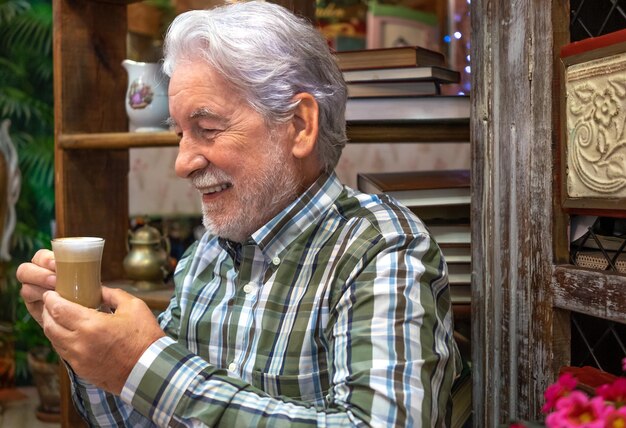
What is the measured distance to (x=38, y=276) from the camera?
141 centimetres

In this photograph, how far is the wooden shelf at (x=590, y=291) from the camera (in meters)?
1.09

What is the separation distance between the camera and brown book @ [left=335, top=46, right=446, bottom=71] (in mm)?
1678

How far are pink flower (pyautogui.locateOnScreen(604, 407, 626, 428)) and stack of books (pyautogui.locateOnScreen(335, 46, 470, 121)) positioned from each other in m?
0.98

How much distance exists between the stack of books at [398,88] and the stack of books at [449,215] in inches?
6.6

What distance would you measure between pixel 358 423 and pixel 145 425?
59 centimetres

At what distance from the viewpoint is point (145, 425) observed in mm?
1543

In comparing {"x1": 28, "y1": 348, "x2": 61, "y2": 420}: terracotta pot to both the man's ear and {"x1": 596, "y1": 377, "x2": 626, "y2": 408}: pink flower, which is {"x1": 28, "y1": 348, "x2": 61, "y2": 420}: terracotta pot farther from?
{"x1": 596, "y1": 377, "x2": 626, "y2": 408}: pink flower

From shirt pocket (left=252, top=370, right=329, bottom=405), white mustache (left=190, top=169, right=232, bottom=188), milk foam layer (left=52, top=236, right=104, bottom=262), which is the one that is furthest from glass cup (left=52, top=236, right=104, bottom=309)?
shirt pocket (left=252, top=370, right=329, bottom=405)

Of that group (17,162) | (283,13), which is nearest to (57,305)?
(283,13)

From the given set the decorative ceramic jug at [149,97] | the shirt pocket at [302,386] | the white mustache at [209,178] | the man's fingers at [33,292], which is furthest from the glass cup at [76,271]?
the decorative ceramic jug at [149,97]

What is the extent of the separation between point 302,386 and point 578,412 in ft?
2.00

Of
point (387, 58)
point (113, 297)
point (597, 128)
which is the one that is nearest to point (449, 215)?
point (387, 58)

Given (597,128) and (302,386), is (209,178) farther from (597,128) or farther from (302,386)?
(597,128)

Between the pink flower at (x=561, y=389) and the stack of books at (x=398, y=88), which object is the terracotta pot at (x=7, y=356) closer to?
the stack of books at (x=398, y=88)
